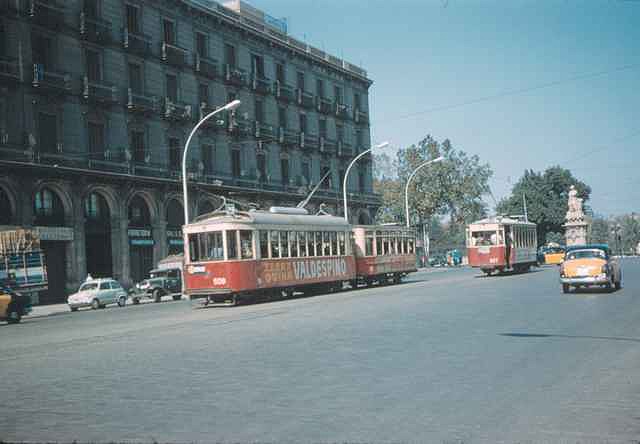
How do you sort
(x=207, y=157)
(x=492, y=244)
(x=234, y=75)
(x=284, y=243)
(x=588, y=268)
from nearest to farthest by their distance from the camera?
1. (x=588, y=268)
2. (x=284, y=243)
3. (x=492, y=244)
4. (x=207, y=157)
5. (x=234, y=75)

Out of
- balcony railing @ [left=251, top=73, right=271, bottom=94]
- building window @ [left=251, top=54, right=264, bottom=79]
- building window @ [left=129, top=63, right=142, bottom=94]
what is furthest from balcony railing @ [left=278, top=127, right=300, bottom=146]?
building window @ [left=129, top=63, right=142, bottom=94]

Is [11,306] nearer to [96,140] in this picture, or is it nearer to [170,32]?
[96,140]

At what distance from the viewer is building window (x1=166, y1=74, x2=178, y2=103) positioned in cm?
4241

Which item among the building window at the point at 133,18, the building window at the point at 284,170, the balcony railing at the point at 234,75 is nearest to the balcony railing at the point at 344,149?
the building window at the point at 284,170

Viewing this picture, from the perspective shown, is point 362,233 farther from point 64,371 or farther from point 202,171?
point 64,371

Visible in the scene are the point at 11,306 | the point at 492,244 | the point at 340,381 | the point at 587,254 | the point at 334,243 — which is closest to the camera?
the point at 340,381

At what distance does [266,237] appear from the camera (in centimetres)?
2602

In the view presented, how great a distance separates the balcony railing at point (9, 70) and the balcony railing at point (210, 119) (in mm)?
13075

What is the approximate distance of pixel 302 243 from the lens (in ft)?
93.6

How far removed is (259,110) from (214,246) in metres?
27.3

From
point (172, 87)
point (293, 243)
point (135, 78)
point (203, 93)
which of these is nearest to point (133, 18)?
point (135, 78)

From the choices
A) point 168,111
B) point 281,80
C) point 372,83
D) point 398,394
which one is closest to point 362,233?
point 168,111

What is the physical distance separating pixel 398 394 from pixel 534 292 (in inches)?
670

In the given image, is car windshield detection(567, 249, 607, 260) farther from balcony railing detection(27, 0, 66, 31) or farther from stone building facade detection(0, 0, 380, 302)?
balcony railing detection(27, 0, 66, 31)
